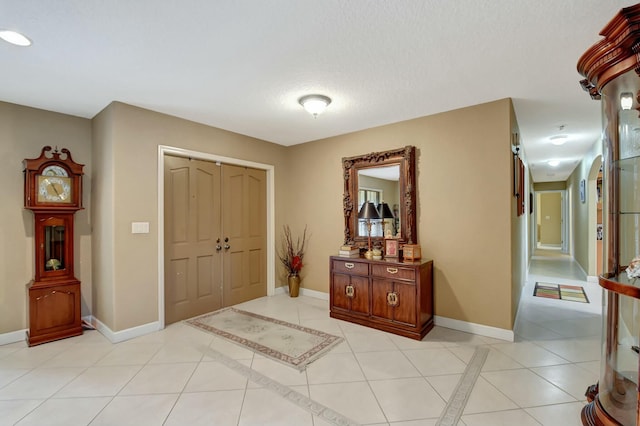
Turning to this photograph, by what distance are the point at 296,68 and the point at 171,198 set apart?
2.28m

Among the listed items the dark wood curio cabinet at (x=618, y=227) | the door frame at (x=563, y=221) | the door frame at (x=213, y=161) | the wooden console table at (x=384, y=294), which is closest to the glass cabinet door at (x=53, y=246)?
the door frame at (x=213, y=161)

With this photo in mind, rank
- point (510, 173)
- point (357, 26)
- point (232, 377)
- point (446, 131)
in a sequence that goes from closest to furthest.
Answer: point (357, 26) < point (232, 377) < point (510, 173) < point (446, 131)

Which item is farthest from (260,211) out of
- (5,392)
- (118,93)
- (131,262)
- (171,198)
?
(5,392)

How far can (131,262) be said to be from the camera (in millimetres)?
3264

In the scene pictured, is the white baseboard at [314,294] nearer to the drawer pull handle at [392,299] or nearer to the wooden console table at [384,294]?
the wooden console table at [384,294]

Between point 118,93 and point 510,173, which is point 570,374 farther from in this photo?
point 118,93

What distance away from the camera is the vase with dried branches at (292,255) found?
193 inches

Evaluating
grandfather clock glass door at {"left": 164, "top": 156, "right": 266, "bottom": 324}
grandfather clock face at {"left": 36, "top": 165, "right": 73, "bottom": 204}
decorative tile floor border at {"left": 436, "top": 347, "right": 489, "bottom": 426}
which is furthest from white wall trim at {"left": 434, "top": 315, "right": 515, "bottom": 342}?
grandfather clock face at {"left": 36, "top": 165, "right": 73, "bottom": 204}

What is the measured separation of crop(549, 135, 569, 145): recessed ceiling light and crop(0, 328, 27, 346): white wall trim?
24.5 ft

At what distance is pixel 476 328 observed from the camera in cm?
333

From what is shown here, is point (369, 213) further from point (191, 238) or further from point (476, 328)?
point (191, 238)

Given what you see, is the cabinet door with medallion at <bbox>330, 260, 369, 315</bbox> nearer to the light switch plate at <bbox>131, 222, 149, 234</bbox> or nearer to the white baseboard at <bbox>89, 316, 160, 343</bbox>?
the white baseboard at <bbox>89, 316, 160, 343</bbox>

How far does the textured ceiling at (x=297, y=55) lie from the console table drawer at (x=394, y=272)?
1.82m

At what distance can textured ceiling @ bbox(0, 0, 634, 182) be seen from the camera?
180cm
